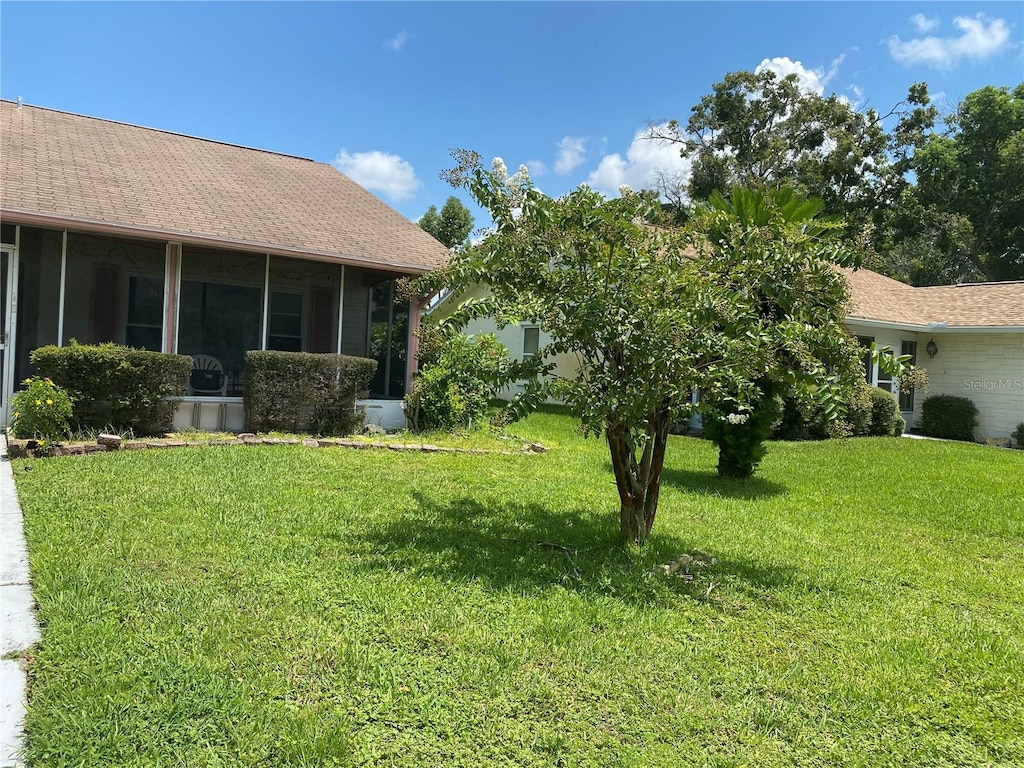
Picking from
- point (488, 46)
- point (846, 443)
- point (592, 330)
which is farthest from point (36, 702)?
point (488, 46)

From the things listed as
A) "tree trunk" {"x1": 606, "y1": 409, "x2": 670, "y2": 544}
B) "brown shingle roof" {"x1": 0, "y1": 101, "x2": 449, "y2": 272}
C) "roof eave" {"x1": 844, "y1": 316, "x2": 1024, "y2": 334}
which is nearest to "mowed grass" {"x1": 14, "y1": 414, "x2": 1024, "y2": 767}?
"tree trunk" {"x1": 606, "y1": 409, "x2": 670, "y2": 544}

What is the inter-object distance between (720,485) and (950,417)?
11920 mm

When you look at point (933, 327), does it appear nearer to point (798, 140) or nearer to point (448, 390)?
point (448, 390)

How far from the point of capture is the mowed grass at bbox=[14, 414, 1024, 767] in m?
2.66

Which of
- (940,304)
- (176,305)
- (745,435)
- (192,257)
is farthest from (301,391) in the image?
(940,304)

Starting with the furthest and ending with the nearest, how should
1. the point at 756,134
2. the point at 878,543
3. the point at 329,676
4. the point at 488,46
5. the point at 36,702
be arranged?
the point at 756,134 < the point at 488,46 < the point at 878,543 < the point at 329,676 < the point at 36,702

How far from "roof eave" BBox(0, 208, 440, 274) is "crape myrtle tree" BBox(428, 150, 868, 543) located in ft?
19.4

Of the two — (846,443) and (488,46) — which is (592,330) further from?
(488,46)

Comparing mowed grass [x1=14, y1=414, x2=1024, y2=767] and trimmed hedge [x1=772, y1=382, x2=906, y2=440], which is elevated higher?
trimmed hedge [x1=772, y1=382, x2=906, y2=440]

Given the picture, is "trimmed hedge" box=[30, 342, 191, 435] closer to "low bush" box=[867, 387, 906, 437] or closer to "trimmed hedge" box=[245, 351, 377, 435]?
"trimmed hedge" box=[245, 351, 377, 435]

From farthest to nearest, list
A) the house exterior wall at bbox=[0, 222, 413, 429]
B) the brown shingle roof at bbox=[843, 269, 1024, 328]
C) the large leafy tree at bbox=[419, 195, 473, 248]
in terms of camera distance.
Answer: the large leafy tree at bbox=[419, 195, 473, 248] < the brown shingle roof at bbox=[843, 269, 1024, 328] < the house exterior wall at bbox=[0, 222, 413, 429]

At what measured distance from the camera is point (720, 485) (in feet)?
28.8

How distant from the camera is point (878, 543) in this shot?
6.20m

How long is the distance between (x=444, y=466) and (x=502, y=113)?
15127mm
